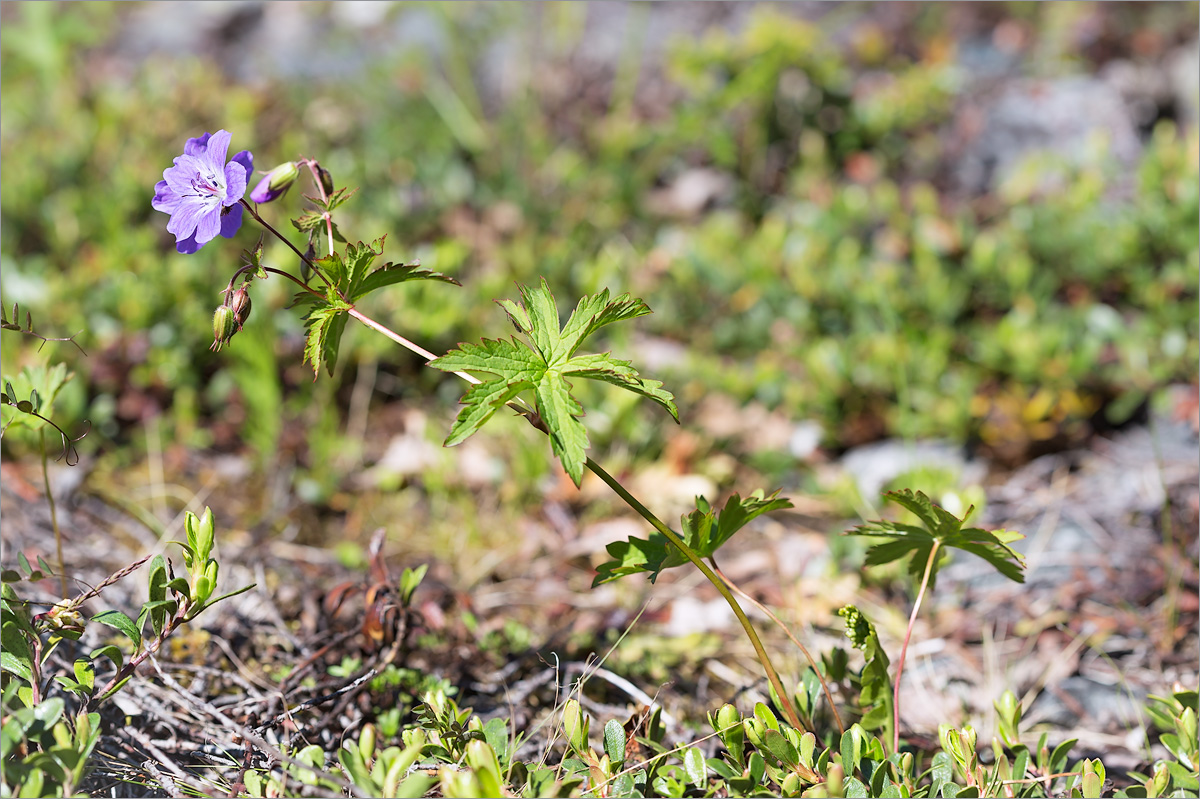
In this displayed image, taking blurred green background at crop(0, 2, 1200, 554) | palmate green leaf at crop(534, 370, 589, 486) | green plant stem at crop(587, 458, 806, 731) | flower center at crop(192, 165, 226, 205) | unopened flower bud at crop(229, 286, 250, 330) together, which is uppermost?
blurred green background at crop(0, 2, 1200, 554)

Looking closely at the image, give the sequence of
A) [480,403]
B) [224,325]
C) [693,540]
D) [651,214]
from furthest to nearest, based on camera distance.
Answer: [651,214] < [693,540] < [224,325] < [480,403]

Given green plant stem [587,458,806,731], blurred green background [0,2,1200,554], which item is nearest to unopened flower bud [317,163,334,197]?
green plant stem [587,458,806,731]

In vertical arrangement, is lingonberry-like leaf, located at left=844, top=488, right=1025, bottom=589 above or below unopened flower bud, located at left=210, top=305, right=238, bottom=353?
below

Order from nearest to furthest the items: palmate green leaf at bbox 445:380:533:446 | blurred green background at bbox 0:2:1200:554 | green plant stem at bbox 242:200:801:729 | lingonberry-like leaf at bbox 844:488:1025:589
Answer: palmate green leaf at bbox 445:380:533:446
green plant stem at bbox 242:200:801:729
lingonberry-like leaf at bbox 844:488:1025:589
blurred green background at bbox 0:2:1200:554

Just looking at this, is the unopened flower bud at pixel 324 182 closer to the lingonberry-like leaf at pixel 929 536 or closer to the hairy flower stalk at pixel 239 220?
the hairy flower stalk at pixel 239 220

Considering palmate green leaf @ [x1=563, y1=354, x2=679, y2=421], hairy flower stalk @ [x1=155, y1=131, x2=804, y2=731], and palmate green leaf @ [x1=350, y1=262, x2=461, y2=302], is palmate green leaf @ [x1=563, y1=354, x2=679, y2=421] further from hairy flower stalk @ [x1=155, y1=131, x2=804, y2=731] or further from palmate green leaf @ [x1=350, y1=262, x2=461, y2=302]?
palmate green leaf @ [x1=350, y1=262, x2=461, y2=302]

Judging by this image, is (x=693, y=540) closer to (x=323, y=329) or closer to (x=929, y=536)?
(x=929, y=536)

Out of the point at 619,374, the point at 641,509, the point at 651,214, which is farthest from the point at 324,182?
the point at 651,214
